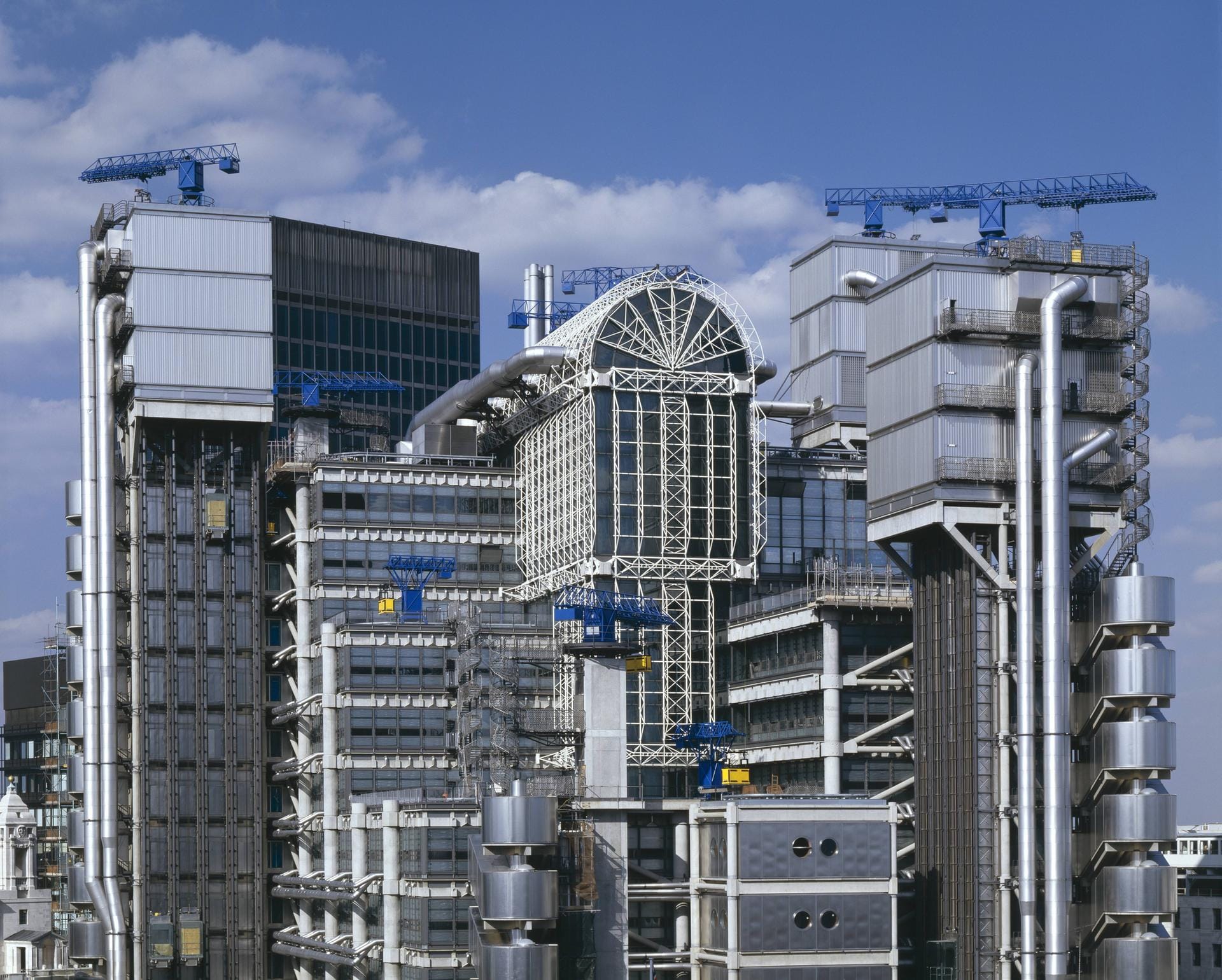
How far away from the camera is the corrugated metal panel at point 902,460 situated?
150 meters

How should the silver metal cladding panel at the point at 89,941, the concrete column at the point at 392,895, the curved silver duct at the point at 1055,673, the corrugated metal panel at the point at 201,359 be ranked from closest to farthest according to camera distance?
1. the curved silver duct at the point at 1055,673
2. the concrete column at the point at 392,895
3. the silver metal cladding panel at the point at 89,941
4. the corrugated metal panel at the point at 201,359

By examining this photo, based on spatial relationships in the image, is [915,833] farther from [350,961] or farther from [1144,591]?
[350,961]

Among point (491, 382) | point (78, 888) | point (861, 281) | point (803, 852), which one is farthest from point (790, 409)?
point (78, 888)

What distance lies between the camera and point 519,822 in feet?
467

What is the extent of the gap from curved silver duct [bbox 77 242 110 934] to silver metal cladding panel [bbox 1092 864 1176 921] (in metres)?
72.3

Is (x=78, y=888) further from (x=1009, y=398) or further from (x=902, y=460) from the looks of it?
(x=1009, y=398)

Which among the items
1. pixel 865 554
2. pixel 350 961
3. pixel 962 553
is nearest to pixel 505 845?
pixel 350 961

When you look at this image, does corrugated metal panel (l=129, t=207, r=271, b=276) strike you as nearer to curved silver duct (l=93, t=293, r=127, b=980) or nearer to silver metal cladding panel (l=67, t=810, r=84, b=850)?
curved silver duct (l=93, t=293, r=127, b=980)

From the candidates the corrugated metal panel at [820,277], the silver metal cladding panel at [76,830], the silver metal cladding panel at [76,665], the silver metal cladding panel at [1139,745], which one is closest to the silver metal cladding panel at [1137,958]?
the silver metal cladding panel at [1139,745]

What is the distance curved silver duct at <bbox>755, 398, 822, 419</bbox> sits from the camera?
194625mm

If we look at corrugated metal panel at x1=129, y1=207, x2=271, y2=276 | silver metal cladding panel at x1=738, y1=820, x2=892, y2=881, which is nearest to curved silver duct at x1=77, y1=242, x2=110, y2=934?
corrugated metal panel at x1=129, y1=207, x2=271, y2=276

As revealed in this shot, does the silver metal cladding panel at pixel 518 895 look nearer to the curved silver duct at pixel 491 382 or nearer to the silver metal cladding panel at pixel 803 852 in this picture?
the silver metal cladding panel at pixel 803 852

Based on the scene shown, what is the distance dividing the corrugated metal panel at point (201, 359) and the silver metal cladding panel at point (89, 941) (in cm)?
4020

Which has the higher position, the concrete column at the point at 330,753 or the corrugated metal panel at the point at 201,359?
the corrugated metal panel at the point at 201,359
